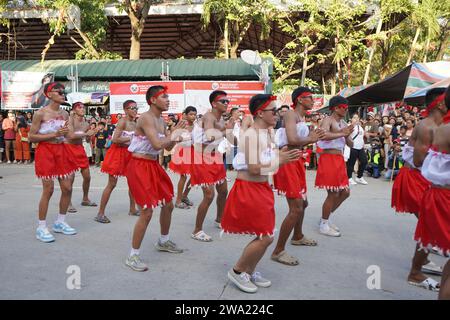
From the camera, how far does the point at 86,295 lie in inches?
131

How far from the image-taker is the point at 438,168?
9.68ft

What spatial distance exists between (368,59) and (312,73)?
5.26 meters

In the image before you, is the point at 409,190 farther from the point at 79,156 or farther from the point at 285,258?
the point at 79,156

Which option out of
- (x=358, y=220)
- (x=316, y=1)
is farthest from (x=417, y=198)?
(x=316, y=1)

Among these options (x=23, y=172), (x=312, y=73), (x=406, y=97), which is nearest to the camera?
(x=406, y=97)

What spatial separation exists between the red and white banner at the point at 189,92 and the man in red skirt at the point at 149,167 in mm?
10091

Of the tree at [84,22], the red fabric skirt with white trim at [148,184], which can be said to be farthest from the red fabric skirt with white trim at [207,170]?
the tree at [84,22]

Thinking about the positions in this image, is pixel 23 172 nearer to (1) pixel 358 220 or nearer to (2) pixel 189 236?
(2) pixel 189 236

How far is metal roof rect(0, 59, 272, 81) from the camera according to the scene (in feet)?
54.2

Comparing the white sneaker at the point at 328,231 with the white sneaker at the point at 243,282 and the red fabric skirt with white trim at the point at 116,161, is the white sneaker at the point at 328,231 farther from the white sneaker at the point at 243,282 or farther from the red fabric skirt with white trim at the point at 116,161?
the red fabric skirt with white trim at the point at 116,161

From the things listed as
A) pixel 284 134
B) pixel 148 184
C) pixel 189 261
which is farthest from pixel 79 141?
pixel 284 134

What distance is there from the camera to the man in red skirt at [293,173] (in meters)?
4.16

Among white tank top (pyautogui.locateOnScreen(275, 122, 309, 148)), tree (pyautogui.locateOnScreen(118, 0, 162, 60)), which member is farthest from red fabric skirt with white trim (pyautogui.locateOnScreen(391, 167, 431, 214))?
tree (pyautogui.locateOnScreen(118, 0, 162, 60))

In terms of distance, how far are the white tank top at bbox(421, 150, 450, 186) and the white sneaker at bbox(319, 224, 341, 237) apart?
2367mm
